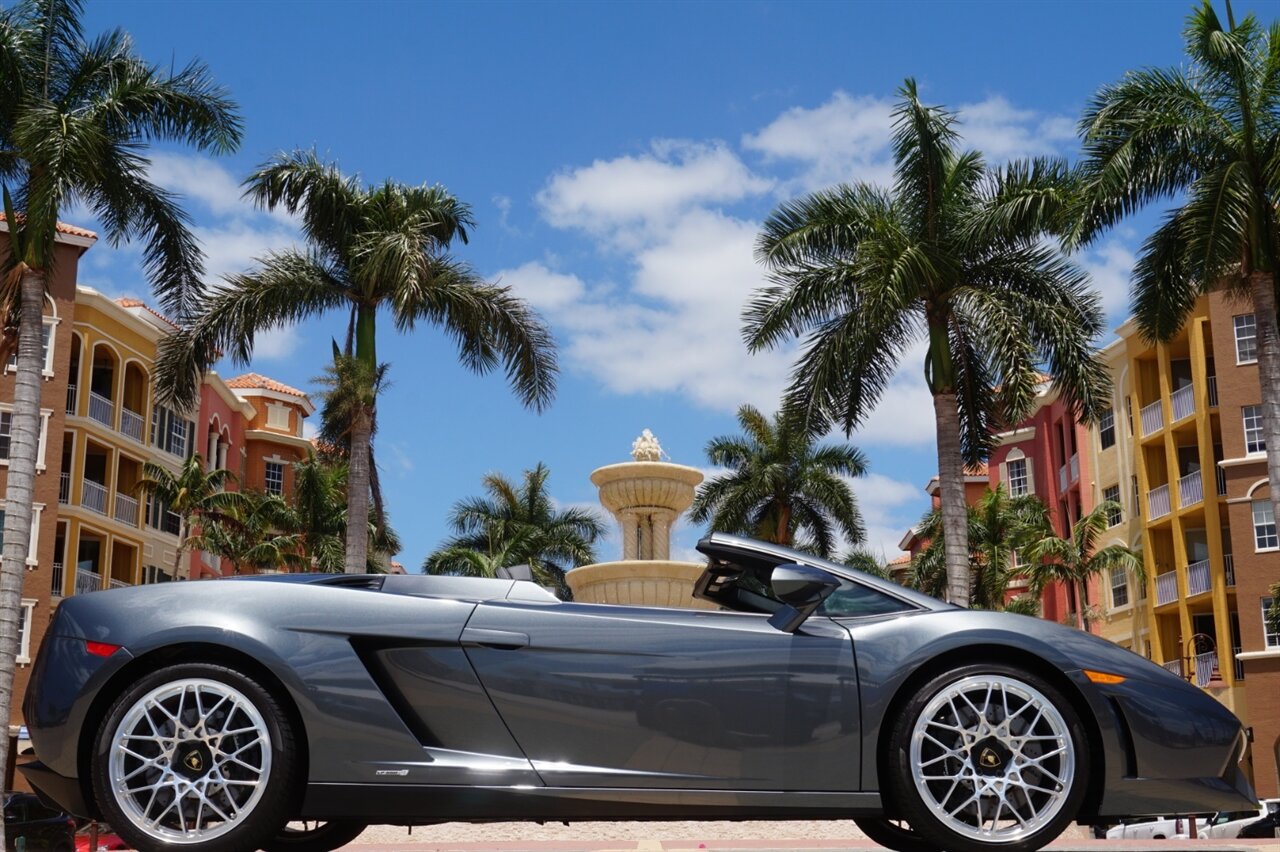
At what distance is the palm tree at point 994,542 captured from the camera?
44.2m

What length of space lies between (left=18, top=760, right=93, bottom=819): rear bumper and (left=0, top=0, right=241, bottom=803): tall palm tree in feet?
47.2

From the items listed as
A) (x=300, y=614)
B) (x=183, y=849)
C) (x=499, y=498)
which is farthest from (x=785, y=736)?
(x=499, y=498)

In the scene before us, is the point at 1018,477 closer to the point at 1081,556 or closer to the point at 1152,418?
the point at 1081,556

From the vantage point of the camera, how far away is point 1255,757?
35.3m

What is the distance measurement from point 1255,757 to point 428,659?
35.6m

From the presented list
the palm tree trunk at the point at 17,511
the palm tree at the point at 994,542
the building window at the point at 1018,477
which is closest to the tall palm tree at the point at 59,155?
the palm tree trunk at the point at 17,511

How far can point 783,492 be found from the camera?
41625 millimetres

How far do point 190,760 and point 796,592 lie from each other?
213 centimetres

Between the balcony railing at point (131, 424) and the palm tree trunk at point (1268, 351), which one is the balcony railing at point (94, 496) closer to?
the balcony railing at point (131, 424)

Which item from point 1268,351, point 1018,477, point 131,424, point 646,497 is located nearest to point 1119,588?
point 1018,477

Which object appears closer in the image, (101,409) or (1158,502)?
(101,409)

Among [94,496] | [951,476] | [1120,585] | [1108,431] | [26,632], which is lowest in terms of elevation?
[26,632]

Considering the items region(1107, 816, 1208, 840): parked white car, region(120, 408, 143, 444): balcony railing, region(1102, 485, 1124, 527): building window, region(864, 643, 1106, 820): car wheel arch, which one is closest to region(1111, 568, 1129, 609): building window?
region(1102, 485, 1124, 527): building window

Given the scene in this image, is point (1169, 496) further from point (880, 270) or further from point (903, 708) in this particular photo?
point (903, 708)
